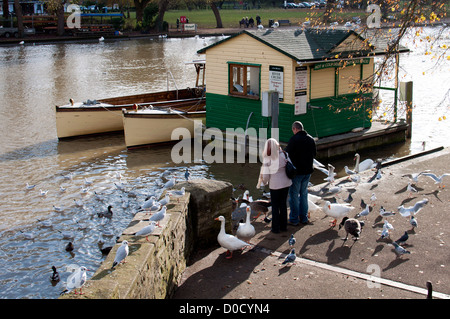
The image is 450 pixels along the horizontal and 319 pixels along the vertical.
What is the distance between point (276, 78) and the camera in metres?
17.2

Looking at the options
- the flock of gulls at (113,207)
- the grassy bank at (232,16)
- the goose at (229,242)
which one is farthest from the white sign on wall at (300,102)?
the grassy bank at (232,16)

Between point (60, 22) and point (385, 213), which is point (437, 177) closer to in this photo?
point (385, 213)

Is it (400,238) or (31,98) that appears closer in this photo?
(400,238)

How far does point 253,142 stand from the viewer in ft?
58.4

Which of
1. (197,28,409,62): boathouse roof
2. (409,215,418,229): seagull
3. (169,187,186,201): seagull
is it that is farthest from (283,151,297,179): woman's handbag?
(197,28,409,62): boathouse roof

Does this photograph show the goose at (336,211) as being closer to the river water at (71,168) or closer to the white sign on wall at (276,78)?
the river water at (71,168)

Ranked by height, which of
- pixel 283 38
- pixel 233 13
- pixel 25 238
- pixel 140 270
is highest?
pixel 233 13

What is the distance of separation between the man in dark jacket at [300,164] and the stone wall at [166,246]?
134cm

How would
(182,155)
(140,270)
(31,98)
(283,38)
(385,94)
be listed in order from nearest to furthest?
(140,270), (283,38), (182,155), (385,94), (31,98)

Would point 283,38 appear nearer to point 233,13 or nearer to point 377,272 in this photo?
point 377,272

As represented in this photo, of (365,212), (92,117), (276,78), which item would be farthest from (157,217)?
(92,117)
